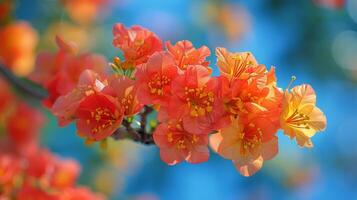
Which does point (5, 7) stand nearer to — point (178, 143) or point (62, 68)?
point (62, 68)

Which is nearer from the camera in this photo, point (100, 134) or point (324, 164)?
point (100, 134)

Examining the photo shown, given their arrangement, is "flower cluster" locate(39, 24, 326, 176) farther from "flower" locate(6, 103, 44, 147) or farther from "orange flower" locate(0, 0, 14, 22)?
"flower" locate(6, 103, 44, 147)

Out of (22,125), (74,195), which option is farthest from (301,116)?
(22,125)

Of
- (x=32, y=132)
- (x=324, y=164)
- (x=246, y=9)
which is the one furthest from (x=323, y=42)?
(x=32, y=132)

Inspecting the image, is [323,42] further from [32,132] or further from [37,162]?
[37,162]

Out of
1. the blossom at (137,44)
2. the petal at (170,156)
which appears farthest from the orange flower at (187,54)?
the petal at (170,156)

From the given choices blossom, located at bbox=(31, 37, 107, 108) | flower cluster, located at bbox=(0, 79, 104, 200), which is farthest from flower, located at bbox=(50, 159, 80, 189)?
blossom, located at bbox=(31, 37, 107, 108)
